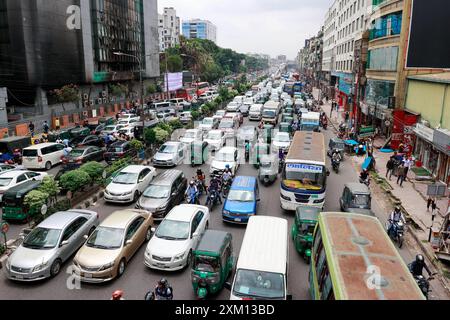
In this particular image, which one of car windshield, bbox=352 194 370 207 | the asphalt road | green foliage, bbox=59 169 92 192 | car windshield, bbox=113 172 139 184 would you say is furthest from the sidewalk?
green foliage, bbox=59 169 92 192

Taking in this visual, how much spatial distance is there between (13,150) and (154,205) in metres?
15.8

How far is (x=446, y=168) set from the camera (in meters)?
22.5

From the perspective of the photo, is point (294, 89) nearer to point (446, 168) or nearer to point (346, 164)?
point (346, 164)

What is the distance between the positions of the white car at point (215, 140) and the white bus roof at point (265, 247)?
1758 centimetres

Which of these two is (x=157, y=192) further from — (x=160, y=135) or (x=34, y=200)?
(x=160, y=135)

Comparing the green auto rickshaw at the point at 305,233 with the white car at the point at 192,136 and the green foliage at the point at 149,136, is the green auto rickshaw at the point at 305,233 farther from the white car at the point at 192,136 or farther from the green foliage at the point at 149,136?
the green foliage at the point at 149,136

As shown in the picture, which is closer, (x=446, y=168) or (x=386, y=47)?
(x=446, y=168)

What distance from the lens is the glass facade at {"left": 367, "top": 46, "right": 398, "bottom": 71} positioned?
107 ft

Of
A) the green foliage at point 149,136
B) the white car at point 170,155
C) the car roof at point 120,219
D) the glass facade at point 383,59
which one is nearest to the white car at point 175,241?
the car roof at point 120,219

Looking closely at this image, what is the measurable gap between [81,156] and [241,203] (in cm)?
1333

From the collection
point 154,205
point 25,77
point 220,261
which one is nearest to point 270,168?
point 154,205

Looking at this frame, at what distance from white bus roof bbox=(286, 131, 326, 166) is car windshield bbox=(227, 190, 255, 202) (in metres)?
2.55

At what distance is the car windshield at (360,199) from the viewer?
56.3 ft

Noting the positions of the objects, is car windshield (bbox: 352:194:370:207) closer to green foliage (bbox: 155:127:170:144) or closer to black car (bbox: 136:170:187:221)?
black car (bbox: 136:170:187:221)
